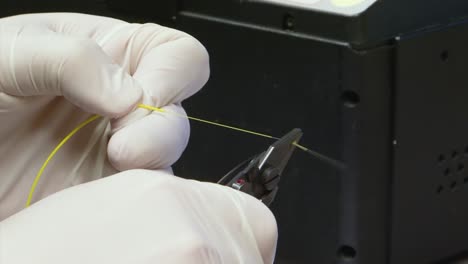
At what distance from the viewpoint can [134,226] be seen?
0.49 metres

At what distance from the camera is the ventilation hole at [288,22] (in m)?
0.81

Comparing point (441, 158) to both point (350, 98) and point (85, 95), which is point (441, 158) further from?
point (85, 95)

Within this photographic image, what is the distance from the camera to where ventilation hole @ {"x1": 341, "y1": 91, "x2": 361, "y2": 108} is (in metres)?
0.78

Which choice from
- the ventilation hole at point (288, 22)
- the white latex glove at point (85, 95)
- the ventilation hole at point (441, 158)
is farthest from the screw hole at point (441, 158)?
the white latex glove at point (85, 95)

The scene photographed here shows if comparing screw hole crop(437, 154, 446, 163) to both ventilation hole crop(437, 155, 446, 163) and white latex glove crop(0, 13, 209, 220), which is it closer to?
ventilation hole crop(437, 155, 446, 163)

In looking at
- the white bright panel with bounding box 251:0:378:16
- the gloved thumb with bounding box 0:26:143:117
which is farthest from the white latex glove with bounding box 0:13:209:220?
the white bright panel with bounding box 251:0:378:16

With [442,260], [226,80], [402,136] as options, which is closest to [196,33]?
[226,80]

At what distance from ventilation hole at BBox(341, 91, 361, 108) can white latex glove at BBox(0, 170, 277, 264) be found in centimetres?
26

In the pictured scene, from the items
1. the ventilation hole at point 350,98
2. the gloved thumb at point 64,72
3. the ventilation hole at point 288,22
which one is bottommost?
the ventilation hole at point 350,98

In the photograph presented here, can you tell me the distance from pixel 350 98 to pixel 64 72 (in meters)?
0.31

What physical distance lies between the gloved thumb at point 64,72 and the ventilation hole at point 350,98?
0.26 m

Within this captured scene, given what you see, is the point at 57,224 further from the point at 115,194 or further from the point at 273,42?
the point at 273,42

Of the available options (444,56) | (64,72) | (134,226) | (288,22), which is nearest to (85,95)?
(64,72)

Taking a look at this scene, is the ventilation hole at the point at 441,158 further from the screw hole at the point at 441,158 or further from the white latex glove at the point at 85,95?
the white latex glove at the point at 85,95
